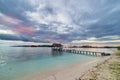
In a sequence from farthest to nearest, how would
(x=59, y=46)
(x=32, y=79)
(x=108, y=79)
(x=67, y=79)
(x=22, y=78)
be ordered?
(x=59, y=46) < (x=22, y=78) < (x=32, y=79) < (x=67, y=79) < (x=108, y=79)

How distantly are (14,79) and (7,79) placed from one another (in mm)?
901

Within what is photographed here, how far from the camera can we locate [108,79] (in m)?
11.8

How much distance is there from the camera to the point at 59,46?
10156 centimetres

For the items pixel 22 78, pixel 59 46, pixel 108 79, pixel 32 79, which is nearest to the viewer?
pixel 108 79

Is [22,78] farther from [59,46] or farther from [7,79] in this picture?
[59,46]

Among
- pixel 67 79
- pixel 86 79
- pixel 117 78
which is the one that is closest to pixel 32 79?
pixel 67 79

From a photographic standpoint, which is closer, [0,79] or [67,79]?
[67,79]

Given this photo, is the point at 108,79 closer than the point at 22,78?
Yes

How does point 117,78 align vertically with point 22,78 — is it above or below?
above

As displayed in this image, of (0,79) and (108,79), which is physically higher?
(108,79)

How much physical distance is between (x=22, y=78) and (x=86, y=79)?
370 inches

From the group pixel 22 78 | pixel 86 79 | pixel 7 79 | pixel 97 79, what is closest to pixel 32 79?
pixel 22 78

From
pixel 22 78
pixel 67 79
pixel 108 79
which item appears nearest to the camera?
pixel 108 79

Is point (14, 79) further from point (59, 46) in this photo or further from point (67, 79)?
point (59, 46)
